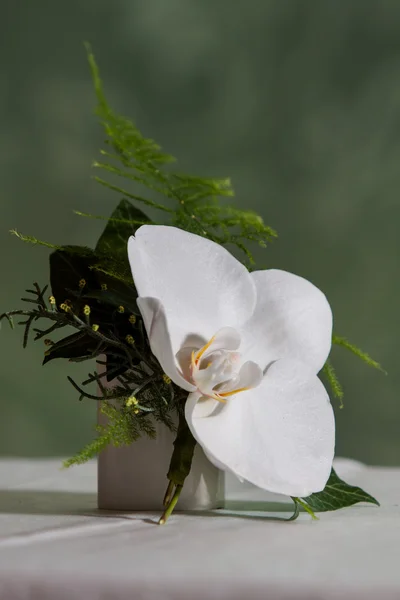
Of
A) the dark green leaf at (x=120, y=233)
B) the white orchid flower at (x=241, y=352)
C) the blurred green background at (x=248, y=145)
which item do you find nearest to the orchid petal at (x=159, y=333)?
the white orchid flower at (x=241, y=352)

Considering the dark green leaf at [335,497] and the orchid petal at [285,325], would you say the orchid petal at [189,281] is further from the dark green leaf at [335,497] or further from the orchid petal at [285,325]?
the dark green leaf at [335,497]

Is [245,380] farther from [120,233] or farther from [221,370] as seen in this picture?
[120,233]

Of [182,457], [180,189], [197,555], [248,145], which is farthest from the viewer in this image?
[248,145]

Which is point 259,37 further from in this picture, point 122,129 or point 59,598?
point 59,598

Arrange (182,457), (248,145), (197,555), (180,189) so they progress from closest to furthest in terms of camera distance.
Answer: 1. (197,555)
2. (182,457)
3. (180,189)
4. (248,145)

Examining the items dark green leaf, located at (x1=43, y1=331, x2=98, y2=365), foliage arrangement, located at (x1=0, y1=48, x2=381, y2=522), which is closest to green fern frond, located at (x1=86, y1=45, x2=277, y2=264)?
foliage arrangement, located at (x1=0, y1=48, x2=381, y2=522)

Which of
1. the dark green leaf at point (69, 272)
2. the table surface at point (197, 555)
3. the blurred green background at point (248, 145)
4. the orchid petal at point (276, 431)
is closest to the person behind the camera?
the table surface at point (197, 555)

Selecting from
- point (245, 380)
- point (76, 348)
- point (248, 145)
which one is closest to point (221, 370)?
point (245, 380)

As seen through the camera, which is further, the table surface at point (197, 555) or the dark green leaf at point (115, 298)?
the dark green leaf at point (115, 298)
